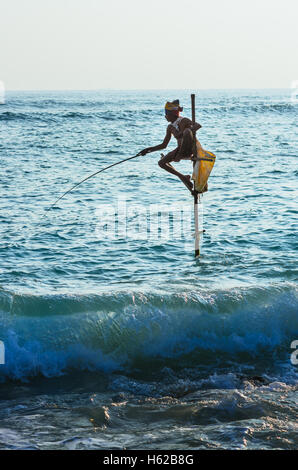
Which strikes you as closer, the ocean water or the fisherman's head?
the ocean water

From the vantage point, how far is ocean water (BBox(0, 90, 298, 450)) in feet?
23.1

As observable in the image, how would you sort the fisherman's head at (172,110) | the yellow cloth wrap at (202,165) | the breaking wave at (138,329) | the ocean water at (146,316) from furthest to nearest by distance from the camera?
1. the yellow cloth wrap at (202,165)
2. the fisherman's head at (172,110)
3. the breaking wave at (138,329)
4. the ocean water at (146,316)

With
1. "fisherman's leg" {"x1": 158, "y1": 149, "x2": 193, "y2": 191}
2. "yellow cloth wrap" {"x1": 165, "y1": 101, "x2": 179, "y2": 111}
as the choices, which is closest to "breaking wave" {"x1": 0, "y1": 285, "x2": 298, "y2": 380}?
"fisherman's leg" {"x1": 158, "y1": 149, "x2": 193, "y2": 191}

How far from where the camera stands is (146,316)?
379 inches

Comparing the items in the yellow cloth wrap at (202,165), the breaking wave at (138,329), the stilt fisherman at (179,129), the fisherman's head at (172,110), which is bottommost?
the breaking wave at (138,329)

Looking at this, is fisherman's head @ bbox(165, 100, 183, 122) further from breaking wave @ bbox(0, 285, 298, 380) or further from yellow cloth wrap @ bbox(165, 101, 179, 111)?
breaking wave @ bbox(0, 285, 298, 380)

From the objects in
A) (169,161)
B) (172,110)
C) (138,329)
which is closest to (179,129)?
(172,110)

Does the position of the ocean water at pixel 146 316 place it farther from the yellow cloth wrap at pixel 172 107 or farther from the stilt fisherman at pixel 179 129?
the yellow cloth wrap at pixel 172 107

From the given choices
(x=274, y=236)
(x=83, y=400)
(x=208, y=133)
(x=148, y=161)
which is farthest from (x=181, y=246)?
(x=208, y=133)

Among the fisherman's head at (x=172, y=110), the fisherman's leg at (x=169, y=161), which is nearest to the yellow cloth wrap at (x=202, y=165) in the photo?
the fisherman's leg at (x=169, y=161)

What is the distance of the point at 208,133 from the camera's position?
1427 inches

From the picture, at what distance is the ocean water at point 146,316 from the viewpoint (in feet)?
23.1

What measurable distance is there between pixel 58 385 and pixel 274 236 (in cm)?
752

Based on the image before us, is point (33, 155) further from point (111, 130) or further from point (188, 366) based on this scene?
point (188, 366)
